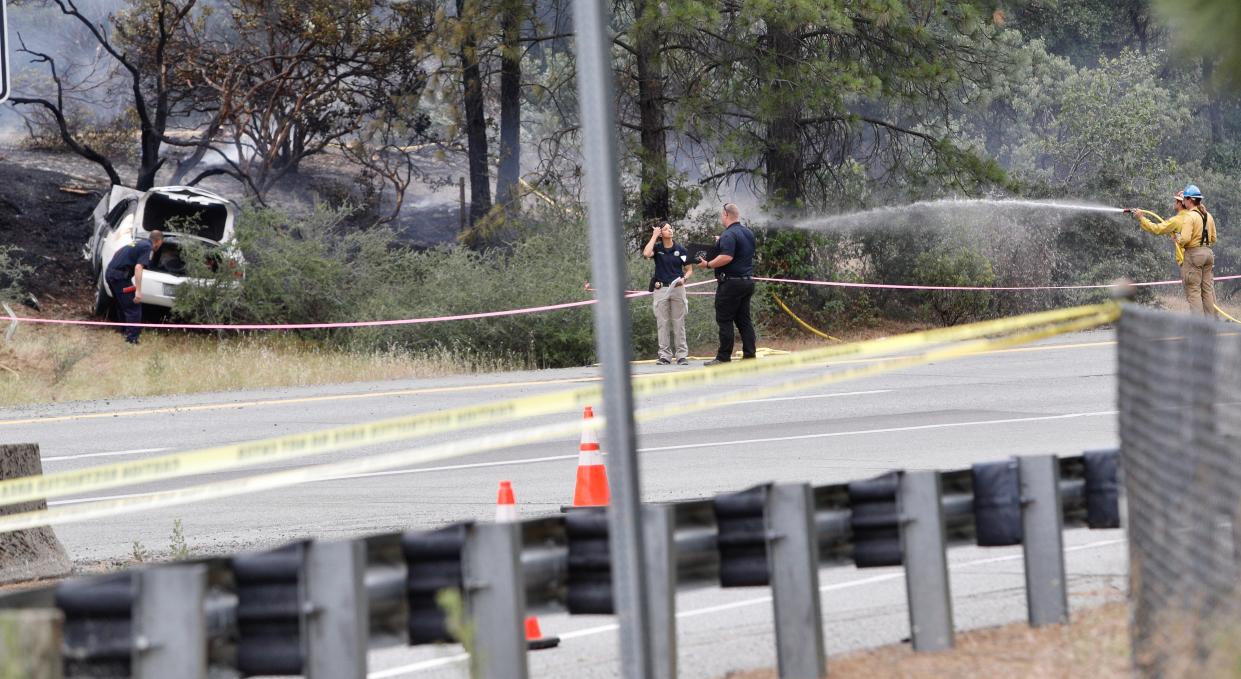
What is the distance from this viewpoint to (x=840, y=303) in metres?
31.6

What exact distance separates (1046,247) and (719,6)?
977cm

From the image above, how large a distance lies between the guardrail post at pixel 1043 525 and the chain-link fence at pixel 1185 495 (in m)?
0.66

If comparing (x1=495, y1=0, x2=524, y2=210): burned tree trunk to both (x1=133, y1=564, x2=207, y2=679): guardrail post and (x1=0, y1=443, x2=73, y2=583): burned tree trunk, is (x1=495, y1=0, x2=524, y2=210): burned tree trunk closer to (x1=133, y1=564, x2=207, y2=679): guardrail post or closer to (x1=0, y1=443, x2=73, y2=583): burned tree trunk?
(x1=0, y1=443, x2=73, y2=583): burned tree trunk

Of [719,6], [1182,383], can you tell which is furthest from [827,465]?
[719,6]

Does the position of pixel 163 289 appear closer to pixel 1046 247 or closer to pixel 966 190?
pixel 966 190

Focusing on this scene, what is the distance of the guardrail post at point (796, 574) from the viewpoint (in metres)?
5.05

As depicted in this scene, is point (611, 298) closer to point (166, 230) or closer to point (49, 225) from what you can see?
point (166, 230)

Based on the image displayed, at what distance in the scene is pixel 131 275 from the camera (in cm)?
2709

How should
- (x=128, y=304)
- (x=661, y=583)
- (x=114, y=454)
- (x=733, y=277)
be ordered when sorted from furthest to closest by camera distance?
(x=128, y=304)
(x=733, y=277)
(x=114, y=454)
(x=661, y=583)

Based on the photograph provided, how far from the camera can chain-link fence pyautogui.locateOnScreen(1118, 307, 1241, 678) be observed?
13.9ft

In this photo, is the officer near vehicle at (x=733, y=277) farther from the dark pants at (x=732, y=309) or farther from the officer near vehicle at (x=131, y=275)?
the officer near vehicle at (x=131, y=275)

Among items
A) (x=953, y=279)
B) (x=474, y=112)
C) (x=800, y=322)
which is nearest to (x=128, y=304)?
(x=474, y=112)

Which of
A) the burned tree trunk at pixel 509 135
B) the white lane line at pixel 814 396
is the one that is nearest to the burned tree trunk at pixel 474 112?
the burned tree trunk at pixel 509 135

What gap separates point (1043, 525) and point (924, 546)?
1.77ft
